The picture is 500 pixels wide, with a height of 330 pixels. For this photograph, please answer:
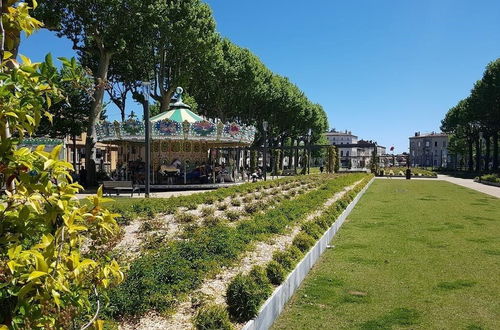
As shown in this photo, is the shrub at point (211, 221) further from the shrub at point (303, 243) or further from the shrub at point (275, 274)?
the shrub at point (275, 274)

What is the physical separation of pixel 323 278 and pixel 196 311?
11.8 feet

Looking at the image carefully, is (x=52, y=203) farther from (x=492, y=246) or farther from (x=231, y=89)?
(x=231, y=89)

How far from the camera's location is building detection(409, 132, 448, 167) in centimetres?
15725

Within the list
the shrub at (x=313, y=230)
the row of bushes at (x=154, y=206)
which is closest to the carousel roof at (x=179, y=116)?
the row of bushes at (x=154, y=206)

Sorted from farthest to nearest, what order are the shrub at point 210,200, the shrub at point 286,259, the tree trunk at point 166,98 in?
the tree trunk at point 166,98 → the shrub at point 210,200 → the shrub at point 286,259

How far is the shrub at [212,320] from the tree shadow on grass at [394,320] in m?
2.17

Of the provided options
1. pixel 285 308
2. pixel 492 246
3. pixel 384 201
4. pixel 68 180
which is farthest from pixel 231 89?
pixel 68 180

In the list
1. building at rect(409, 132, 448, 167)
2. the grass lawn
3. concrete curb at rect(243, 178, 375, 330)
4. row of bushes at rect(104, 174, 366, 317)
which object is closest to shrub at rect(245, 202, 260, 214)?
row of bushes at rect(104, 174, 366, 317)

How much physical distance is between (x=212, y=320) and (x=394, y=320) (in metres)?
2.92

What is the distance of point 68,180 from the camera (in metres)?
2.39

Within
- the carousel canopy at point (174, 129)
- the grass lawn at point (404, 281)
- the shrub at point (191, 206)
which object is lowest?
the grass lawn at point (404, 281)

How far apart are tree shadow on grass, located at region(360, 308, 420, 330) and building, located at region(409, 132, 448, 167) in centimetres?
Answer: 15594

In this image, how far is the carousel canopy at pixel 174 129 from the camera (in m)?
28.4

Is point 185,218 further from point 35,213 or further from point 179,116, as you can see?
point 179,116
